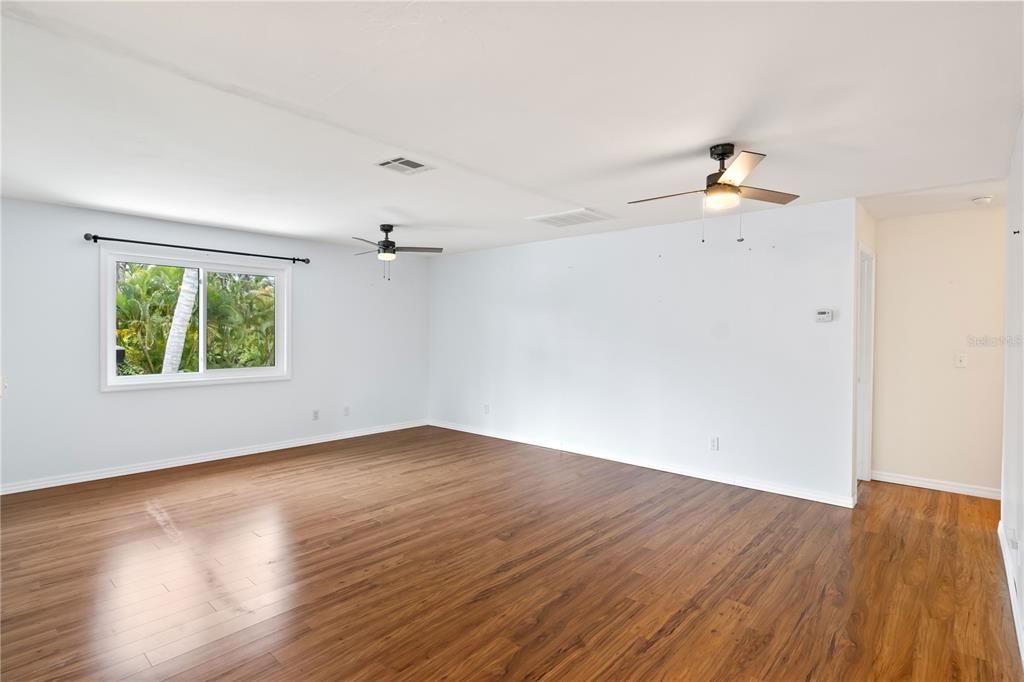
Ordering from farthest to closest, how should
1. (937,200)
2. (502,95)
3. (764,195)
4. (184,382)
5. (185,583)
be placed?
1. (184,382)
2. (937,200)
3. (764,195)
4. (185,583)
5. (502,95)

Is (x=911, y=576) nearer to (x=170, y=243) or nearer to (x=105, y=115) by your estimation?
(x=105, y=115)

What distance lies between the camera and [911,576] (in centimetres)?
301

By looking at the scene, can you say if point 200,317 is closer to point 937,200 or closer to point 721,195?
point 721,195

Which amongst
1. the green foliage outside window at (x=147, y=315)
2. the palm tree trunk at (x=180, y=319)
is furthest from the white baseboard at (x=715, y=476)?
the green foliage outside window at (x=147, y=315)

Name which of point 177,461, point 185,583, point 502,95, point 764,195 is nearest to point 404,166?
point 502,95

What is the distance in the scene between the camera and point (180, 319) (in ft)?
18.0

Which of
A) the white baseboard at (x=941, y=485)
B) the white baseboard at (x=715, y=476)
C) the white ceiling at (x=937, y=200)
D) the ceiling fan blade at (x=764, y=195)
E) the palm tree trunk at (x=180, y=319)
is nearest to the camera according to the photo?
the ceiling fan blade at (x=764, y=195)

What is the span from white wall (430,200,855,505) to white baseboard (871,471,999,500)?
1135 millimetres

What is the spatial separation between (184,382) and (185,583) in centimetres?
313

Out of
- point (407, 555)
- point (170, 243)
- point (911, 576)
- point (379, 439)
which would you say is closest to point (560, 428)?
point (379, 439)

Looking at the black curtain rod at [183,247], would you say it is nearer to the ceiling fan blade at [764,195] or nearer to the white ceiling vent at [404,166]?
the white ceiling vent at [404,166]

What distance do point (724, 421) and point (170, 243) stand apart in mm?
5855

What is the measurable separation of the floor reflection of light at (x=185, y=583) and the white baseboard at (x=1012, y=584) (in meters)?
3.50

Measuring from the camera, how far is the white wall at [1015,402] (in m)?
2.43
